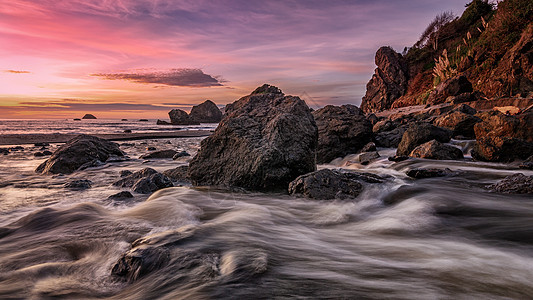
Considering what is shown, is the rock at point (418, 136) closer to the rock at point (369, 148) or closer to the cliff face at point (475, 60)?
the rock at point (369, 148)

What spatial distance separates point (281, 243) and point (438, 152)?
8259 millimetres

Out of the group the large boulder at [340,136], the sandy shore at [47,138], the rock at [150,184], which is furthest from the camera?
the sandy shore at [47,138]

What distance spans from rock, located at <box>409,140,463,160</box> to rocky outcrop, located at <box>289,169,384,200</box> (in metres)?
4.45

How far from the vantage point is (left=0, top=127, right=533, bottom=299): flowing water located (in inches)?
97.7

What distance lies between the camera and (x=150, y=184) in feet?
24.5

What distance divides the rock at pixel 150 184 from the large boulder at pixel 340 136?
23.0 feet

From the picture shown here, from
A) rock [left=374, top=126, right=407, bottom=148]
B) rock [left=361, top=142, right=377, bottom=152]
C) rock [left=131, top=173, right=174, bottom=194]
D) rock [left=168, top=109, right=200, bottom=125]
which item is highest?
rock [left=168, top=109, right=200, bottom=125]

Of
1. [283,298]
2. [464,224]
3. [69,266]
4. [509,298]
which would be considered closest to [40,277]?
[69,266]

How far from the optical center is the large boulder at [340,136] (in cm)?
1290

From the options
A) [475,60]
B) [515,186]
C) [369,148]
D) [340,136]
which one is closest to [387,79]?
[475,60]

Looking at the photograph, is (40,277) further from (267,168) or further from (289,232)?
(267,168)

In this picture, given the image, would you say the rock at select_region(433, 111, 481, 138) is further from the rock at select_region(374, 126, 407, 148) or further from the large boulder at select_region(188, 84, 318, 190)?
the large boulder at select_region(188, 84, 318, 190)

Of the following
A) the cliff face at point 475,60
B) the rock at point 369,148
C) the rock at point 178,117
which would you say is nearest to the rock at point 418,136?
the rock at point 369,148

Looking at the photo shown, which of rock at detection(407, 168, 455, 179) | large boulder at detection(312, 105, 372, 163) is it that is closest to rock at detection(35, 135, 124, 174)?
large boulder at detection(312, 105, 372, 163)
